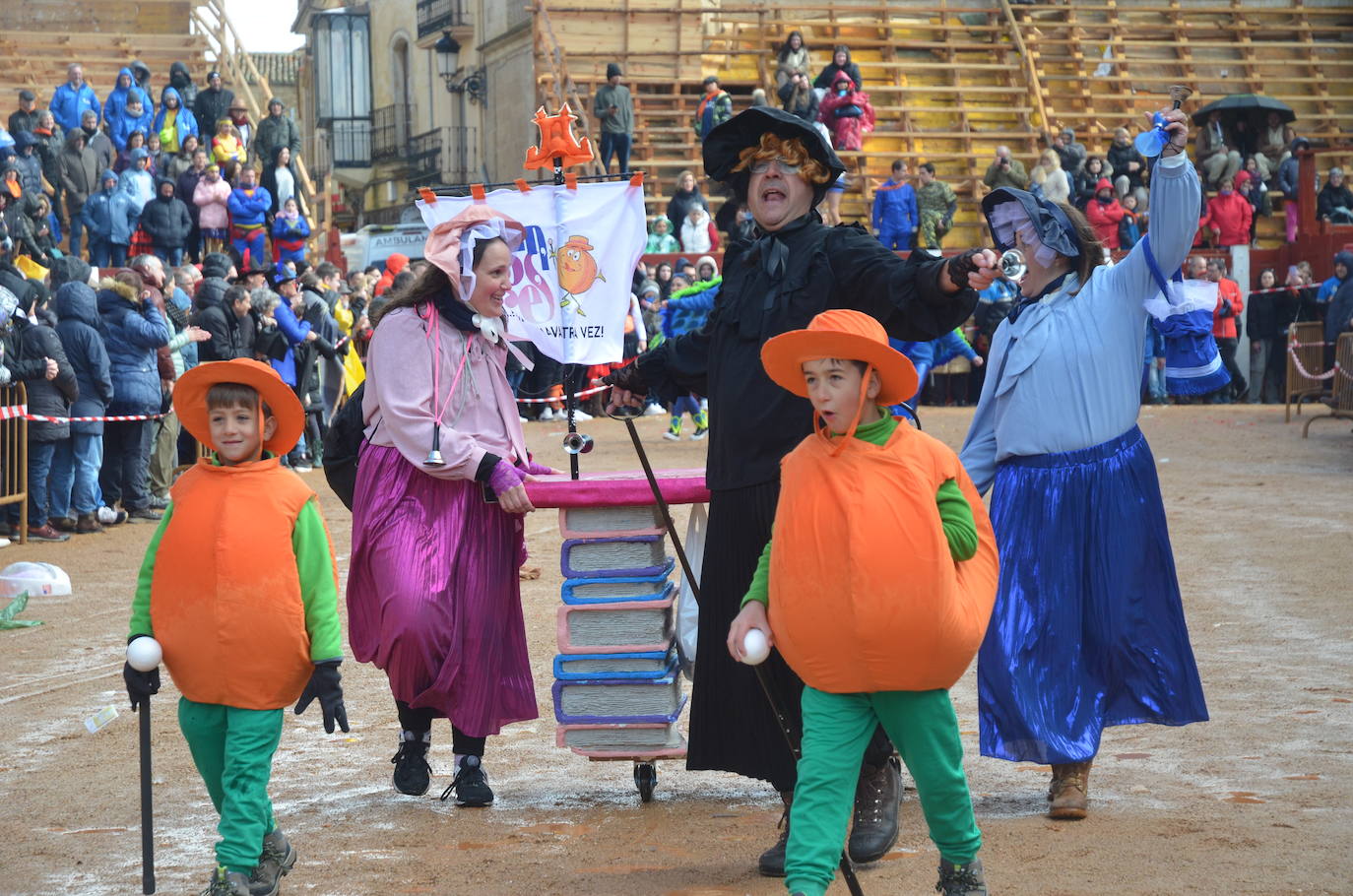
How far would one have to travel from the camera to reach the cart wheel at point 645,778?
542 centimetres

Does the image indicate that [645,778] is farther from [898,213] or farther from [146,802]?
[898,213]

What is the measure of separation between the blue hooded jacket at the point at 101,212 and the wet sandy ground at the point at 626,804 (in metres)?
11.3

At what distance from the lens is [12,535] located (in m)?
12.0

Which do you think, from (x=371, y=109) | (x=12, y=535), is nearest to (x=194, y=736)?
(x=12, y=535)

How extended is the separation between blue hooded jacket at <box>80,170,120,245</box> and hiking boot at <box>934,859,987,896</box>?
55.1 ft

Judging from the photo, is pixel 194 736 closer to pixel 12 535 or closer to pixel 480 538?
pixel 480 538

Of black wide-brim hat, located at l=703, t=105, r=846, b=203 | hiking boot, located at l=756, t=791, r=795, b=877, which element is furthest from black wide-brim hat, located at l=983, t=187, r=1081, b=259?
hiking boot, located at l=756, t=791, r=795, b=877

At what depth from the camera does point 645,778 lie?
17.8ft

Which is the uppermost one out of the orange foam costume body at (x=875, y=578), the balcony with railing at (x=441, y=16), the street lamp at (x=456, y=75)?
the balcony with railing at (x=441, y=16)

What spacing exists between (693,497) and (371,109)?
40037 mm

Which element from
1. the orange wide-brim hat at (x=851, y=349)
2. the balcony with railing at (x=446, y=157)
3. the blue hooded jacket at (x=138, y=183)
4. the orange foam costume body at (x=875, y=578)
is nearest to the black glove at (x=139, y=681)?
the orange foam costume body at (x=875, y=578)

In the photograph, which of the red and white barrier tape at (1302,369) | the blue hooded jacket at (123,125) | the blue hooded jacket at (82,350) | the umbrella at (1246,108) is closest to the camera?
the blue hooded jacket at (82,350)

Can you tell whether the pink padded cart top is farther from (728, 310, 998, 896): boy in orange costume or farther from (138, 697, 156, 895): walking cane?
(138, 697, 156, 895): walking cane

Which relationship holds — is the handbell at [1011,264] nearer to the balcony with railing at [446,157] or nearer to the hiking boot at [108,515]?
the hiking boot at [108,515]
